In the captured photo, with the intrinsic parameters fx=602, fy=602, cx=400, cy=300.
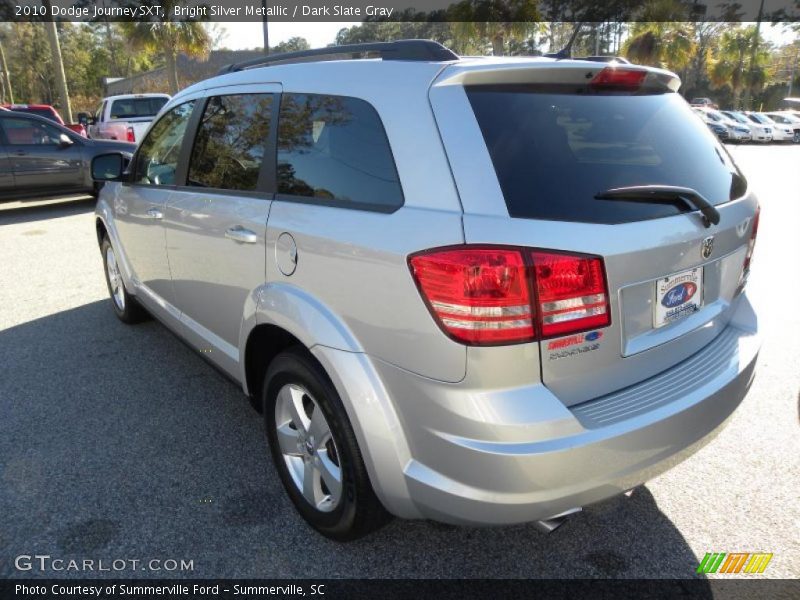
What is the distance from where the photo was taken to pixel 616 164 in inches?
80.0

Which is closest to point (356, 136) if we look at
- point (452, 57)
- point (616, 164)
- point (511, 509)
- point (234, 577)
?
point (452, 57)

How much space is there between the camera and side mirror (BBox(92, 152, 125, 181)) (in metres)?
4.14

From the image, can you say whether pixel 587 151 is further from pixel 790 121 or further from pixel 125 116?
pixel 790 121

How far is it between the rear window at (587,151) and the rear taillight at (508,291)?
0.47 ft

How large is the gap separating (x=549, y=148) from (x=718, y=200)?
805 mm

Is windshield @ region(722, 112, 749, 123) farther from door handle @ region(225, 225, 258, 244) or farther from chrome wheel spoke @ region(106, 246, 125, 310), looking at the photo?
door handle @ region(225, 225, 258, 244)

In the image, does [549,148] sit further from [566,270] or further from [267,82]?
[267,82]

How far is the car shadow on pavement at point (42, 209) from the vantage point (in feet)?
34.3

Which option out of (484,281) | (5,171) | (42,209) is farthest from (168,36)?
(484,281)

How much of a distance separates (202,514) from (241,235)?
1.21m

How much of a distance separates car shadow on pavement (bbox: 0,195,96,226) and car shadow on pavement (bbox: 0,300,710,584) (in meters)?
8.03

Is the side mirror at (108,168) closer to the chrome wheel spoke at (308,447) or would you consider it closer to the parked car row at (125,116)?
the chrome wheel spoke at (308,447)

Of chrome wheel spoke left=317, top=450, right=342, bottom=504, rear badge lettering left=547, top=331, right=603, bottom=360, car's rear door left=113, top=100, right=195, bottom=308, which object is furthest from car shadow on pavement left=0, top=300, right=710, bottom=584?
car's rear door left=113, top=100, right=195, bottom=308

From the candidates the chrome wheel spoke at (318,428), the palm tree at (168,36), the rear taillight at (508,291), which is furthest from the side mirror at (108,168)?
the palm tree at (168,36)
